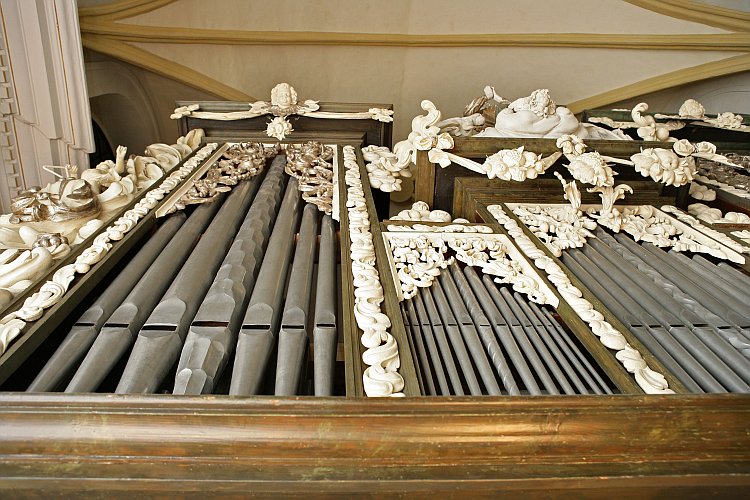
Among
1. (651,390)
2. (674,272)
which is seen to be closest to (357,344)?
(651,390)

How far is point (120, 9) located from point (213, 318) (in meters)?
5.57

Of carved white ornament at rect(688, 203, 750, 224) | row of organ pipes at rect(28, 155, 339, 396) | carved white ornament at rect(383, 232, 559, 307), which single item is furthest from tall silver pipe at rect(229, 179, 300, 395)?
carved white ornament at rect(688, 203, 750, 224)

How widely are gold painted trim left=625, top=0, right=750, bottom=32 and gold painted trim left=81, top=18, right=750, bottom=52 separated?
14 centimetres

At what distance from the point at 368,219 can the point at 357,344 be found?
109cm

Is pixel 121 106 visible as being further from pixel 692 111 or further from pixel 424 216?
pixel 692 111

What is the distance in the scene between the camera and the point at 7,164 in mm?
4480

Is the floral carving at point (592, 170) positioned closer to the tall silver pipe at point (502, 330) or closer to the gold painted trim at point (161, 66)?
the tall silver pipe at point (502, 330)

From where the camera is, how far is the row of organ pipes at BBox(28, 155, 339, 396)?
1.54m

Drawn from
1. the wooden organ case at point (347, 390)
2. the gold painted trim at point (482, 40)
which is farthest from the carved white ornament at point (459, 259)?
the gold painted trim at point (482, 40)

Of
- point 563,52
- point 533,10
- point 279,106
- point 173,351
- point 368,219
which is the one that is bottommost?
point 173,351

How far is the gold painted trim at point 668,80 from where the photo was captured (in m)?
6.59

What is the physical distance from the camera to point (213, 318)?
1802 millimetres

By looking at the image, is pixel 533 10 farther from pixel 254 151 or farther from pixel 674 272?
pixel 674 272

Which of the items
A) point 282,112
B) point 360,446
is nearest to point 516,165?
point 360,446
